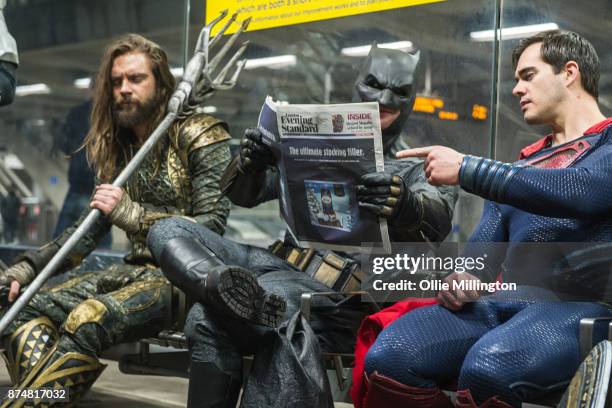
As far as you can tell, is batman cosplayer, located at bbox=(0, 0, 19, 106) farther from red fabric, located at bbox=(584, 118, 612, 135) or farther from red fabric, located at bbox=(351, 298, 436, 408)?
red fabric, located at bbox=(584, 118, 612, 135)

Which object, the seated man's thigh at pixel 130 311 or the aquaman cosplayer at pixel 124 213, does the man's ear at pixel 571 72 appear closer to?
the aquaman cosplayer at pixel 124 213

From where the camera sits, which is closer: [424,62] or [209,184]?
[209,184]

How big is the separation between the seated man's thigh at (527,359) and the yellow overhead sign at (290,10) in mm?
2411

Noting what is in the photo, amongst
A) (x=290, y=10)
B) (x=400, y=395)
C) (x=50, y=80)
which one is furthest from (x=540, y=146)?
(x=50, y=80)

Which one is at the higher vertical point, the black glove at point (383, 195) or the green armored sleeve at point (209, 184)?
the black glove at point (383, 195)

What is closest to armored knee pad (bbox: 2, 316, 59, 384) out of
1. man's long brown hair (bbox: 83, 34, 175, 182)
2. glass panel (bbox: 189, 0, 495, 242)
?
man's long brown hair (bbox: 83, 34, 175, 182)

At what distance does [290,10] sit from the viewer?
4574mm

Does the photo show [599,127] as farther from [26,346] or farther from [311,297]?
[26,346]

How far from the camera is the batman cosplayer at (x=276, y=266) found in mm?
2518

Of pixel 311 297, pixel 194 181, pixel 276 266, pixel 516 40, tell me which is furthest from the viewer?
pixel 516 40

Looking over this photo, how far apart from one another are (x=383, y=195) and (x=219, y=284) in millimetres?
490

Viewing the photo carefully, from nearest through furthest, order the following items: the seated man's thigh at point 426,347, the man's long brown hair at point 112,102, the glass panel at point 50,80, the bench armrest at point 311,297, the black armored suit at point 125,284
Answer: the seated man's thigh at point 426,347 → the bench armrest at point 311,297 → the black armored suit at point 125,284 → the man's long brown hair at point 112,102 → the glass panel at point 50,80

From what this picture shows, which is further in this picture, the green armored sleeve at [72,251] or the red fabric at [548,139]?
the green armored sleeve at [72,251]

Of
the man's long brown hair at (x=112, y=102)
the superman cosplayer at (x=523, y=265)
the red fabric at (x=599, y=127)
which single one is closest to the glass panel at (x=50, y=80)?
the man's long brown hair at (x=112, y=102)
